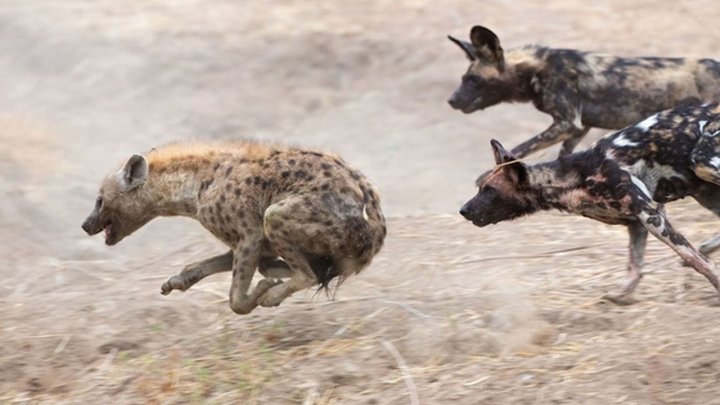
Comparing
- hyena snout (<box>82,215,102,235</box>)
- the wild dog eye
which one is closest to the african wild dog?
the wild dog eye

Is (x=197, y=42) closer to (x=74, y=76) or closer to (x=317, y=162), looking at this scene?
(x=74, y=76)

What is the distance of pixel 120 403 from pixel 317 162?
1.36 meters

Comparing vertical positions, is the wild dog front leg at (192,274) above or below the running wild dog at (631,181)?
below

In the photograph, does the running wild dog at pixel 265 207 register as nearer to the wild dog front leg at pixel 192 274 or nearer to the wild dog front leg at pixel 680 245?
the wild dog front leg at pixel 192 274

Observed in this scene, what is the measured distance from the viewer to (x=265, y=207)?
608 centimetres

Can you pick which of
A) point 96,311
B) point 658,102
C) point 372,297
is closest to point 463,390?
point 372,297

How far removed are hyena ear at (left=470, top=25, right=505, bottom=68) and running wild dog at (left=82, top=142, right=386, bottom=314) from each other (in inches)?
116

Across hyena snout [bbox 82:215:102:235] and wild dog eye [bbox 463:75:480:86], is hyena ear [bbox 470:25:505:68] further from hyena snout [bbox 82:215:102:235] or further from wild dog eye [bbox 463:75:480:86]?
hyena snout [bbox 82:215:102:235]

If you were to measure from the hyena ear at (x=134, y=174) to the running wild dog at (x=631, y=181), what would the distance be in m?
1.53

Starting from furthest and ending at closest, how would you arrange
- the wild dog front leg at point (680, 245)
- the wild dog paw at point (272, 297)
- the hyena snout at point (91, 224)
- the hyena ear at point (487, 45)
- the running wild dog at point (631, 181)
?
the hyena ear at point (487, 45), the hyena snout at point (91, 224), the wild dog paw at point (272, 297), the running wild dog at point (631, 181), the wild dog front leg at point (680, 245)

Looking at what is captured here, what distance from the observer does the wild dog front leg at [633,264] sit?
20.1 ft

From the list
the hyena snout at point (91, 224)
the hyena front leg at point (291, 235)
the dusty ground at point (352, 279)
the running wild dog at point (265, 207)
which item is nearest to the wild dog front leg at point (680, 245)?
the dusty ground at point (352, 279)

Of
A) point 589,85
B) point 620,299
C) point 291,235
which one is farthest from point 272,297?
point 589,85

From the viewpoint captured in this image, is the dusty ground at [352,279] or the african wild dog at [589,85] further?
the african wild dog at [589,85]
